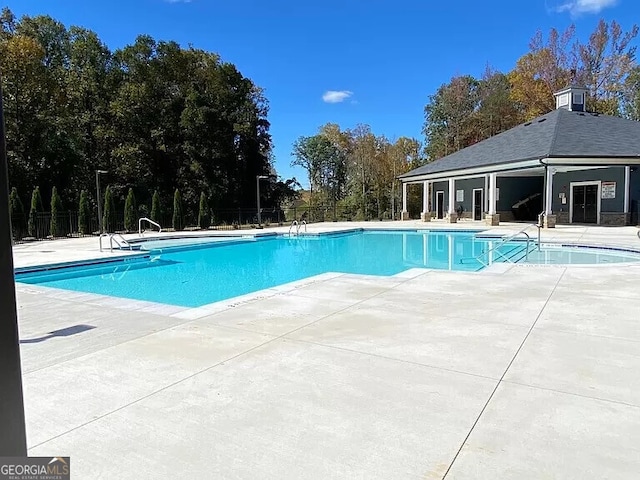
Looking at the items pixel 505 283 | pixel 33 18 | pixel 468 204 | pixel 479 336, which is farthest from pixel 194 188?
pixel 479 336

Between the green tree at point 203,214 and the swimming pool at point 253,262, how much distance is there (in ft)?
21.5

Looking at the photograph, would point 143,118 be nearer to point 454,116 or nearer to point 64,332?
point 454,116

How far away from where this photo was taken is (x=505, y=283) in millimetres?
6535

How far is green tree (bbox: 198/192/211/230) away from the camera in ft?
76.7

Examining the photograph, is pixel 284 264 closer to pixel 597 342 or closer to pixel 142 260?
pixel 142 260

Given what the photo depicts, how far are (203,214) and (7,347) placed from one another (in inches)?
907


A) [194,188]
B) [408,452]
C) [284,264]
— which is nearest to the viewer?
[408,452]

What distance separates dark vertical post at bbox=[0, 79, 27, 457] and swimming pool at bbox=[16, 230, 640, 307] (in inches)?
230

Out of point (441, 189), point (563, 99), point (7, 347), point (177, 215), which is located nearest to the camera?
point (7, 347)

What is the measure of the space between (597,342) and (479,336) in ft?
3.12

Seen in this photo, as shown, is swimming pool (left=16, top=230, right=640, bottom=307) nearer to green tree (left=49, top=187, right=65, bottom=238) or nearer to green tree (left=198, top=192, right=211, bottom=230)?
green tree (left=49, top=187, right=65, bottom=238)

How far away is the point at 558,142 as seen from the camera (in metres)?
17.8

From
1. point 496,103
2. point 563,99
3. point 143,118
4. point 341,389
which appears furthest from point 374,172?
point 341,389

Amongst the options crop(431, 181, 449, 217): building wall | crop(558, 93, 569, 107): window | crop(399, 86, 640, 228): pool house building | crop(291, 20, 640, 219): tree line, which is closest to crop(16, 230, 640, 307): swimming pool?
crop(399, 86, 640, 228): pool house building
